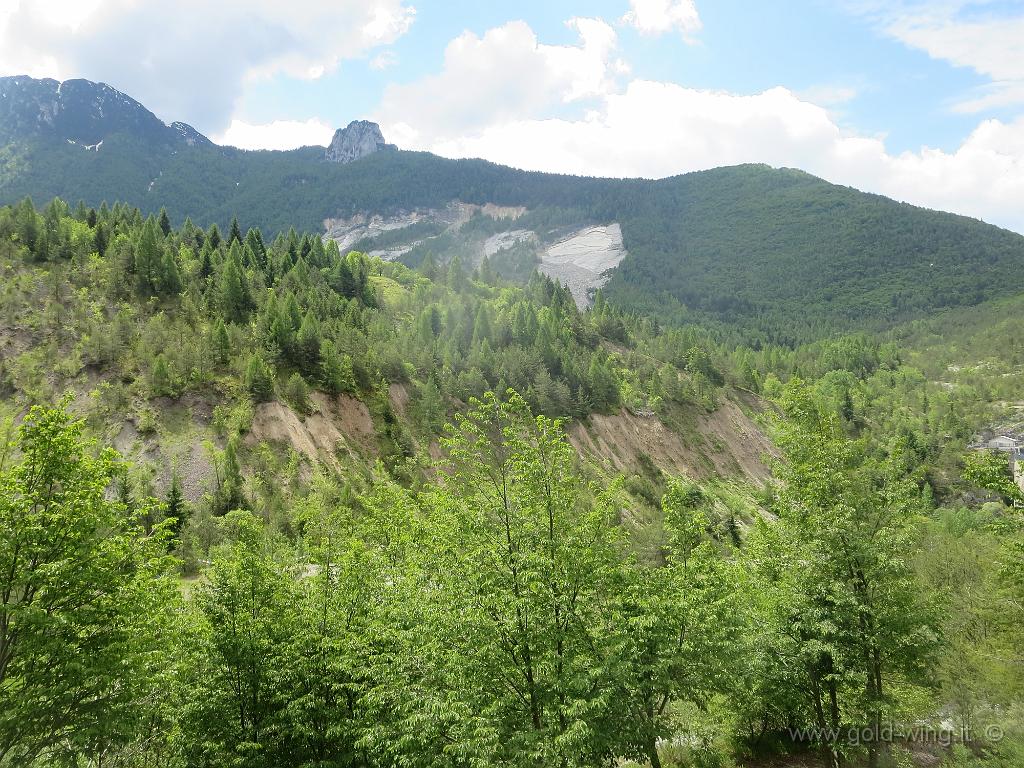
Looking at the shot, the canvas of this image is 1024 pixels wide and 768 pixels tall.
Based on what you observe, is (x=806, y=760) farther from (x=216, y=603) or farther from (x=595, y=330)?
(x=595, y=330)

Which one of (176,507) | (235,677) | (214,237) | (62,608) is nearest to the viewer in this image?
(62,608)

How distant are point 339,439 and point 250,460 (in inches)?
402

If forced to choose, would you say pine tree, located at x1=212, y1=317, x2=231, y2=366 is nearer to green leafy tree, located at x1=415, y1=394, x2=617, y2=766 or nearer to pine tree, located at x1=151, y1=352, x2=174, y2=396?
pine tree, located at x1=151, y1=352, x2=174, y2=396

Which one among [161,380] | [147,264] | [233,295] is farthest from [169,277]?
[161,380]

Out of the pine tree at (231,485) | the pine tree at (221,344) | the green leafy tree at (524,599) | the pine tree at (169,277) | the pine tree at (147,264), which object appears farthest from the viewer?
the pine tree at (169,277)

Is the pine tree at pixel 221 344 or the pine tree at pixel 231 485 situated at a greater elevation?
the pine tree at pixel 221 344

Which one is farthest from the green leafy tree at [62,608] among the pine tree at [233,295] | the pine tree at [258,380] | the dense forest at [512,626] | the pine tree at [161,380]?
the pine tree at [233,295]

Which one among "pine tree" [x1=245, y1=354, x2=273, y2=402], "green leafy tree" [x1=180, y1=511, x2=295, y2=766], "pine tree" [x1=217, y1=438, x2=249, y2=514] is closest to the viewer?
"green leafy tree" [x1=180, y1=511, x2=295, y2=766]

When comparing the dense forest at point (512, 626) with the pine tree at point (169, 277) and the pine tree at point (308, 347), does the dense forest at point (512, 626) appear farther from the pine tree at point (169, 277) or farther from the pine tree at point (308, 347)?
the pine tree at point (169, 277)

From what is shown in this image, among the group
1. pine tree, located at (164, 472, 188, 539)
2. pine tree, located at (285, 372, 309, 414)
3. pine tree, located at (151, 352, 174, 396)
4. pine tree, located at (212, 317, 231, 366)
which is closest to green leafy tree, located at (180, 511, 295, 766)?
pine tree, located at (164, 472, 188, 539)

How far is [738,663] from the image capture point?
1588 centimetres

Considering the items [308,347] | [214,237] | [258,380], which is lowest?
[258,380]

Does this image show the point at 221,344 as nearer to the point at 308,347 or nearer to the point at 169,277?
the point at 308,347

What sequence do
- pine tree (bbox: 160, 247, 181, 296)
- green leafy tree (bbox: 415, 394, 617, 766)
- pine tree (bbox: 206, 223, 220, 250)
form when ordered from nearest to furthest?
green leafy tree (bbox: 415, 394, 617, 766) < pine tree (bbox: 160, 247, 181, 296) < pine tree (bbox: 206, 223, 220, 250)
